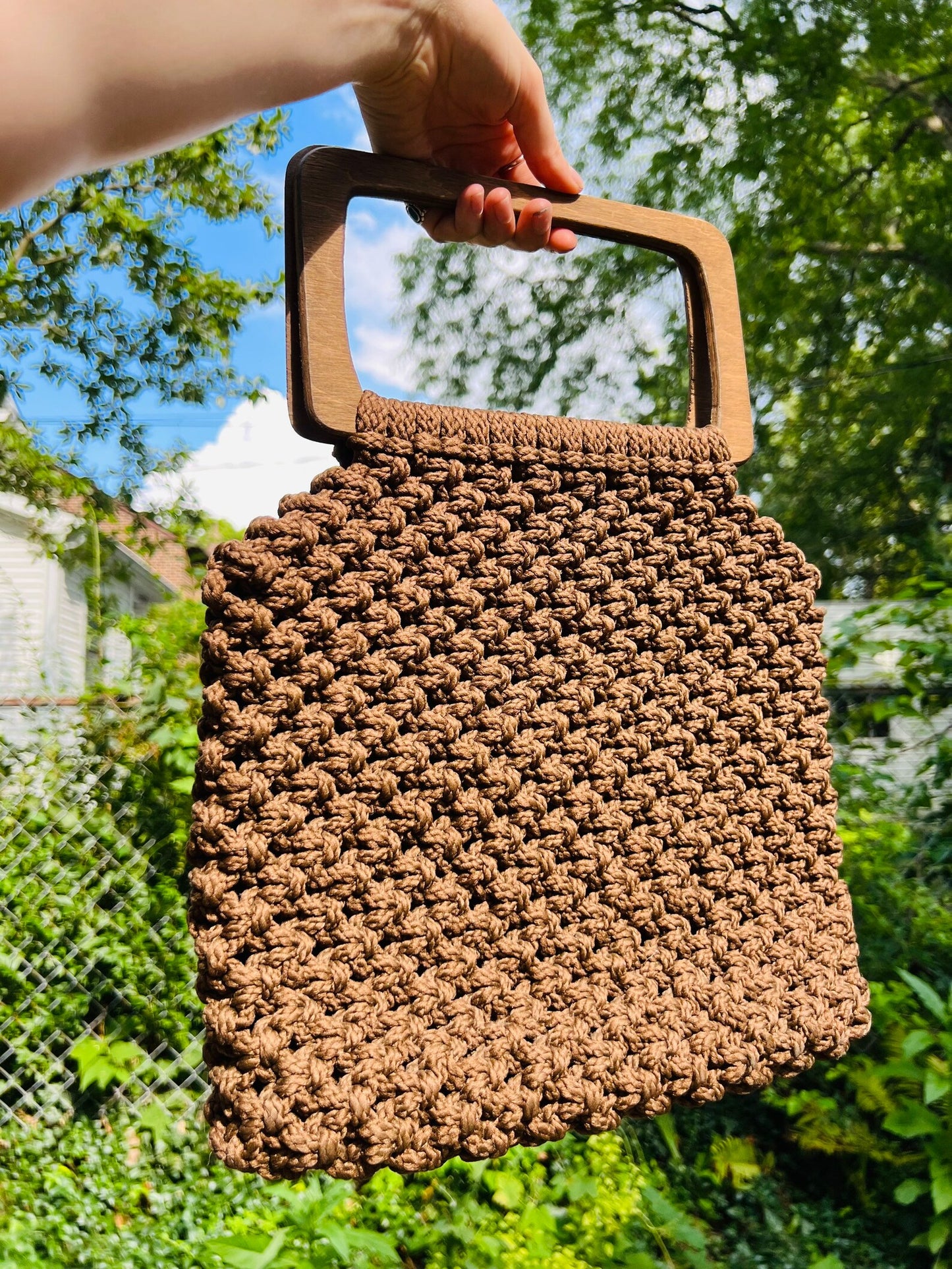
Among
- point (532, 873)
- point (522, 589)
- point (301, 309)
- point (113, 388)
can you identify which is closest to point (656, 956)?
point (532, 873)

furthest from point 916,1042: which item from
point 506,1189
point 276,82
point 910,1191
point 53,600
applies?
point 53,600

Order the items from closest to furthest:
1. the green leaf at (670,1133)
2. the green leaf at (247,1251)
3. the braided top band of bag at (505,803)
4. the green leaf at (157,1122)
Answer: the braided top band of bag at (505,803), the green leaf at (247,1251), the green leaf at (670,1133), the green leaf at (157,1122)

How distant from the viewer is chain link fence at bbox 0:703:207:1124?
2.51m

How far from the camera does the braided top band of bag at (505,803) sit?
46cm

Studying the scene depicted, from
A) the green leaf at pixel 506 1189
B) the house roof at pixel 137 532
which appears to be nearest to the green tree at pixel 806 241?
the house roof at pixel 137 532

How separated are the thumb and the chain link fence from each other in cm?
235

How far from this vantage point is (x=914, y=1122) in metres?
1.79

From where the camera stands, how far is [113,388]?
559cm

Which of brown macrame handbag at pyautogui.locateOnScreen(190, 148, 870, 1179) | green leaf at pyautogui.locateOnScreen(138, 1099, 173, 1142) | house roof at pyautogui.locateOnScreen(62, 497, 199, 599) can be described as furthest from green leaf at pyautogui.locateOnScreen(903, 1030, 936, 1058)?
house roof at pyautogui.locateOnScreen(62, 497, 199, 599)

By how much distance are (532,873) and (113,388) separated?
5794 mm

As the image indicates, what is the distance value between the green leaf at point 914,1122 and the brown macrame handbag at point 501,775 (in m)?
1.49

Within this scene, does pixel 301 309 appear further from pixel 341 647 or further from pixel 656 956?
pixel 656 956

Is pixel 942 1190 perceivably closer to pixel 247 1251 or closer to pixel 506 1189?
pixel 506 1189

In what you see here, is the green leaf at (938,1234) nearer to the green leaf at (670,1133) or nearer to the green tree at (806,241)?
the green leaf at (670,1133)
